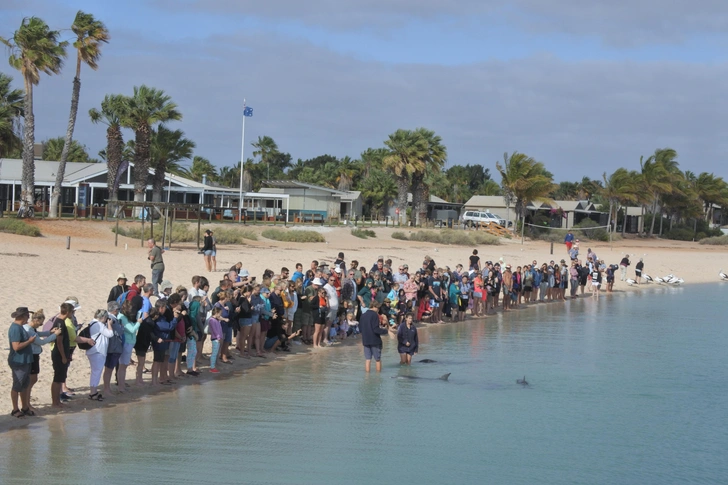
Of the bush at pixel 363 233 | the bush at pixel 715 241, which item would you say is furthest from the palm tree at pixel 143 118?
the bush at pixel 715 241

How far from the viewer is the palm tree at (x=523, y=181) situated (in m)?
60.5

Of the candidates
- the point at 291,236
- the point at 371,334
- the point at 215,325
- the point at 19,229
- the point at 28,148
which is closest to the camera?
the point at 215,325

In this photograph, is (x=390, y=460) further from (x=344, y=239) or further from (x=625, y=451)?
(x=344, y=239)

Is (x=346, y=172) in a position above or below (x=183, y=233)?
above

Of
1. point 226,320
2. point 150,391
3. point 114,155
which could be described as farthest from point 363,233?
point 150,391

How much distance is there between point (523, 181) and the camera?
60469 millimetres

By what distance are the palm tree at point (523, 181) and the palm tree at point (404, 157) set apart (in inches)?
238

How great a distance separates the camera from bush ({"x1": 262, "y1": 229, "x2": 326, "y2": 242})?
41438 millimetres

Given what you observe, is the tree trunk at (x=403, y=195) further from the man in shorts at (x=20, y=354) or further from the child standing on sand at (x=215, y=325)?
the man in shorts at (x=20, y=354)

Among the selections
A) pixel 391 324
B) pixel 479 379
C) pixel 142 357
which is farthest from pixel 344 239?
pixel 142 357

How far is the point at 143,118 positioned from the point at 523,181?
2845cm

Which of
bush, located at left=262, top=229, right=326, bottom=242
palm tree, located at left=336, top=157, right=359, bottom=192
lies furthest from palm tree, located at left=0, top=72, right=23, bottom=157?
palm tree, located at left=336, top=157, right=359, bottom=192

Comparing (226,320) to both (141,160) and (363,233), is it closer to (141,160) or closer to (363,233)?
(363,233)

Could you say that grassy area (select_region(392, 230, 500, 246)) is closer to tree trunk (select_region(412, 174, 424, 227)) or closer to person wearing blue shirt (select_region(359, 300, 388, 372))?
tree trunk (select_region(412, 174, 424, 227))
